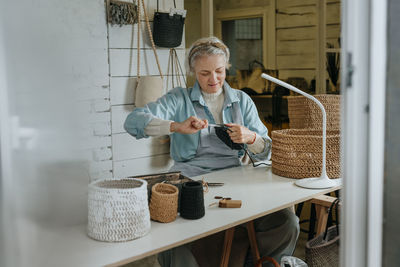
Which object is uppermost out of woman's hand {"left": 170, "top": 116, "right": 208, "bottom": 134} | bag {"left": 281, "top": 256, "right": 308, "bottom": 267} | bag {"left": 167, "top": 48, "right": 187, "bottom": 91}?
bag {"left": 167, "top": 48, "right": 187, "bottom": 91}

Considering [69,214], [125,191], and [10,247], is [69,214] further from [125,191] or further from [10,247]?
[125,191]

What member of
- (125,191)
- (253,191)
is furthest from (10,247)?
(253,191)

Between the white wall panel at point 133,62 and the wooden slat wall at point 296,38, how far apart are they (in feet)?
8.04

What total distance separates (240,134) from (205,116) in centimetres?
37

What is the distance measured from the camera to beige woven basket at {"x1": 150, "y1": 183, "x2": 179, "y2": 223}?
1.57 meters

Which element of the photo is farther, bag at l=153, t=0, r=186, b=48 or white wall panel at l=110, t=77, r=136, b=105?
bag at l=153, t=0, r=186, b=48

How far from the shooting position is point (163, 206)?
1.57 meters

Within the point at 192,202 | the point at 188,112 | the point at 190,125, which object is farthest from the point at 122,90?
the point at 192,202

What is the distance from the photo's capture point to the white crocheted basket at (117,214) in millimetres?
1348

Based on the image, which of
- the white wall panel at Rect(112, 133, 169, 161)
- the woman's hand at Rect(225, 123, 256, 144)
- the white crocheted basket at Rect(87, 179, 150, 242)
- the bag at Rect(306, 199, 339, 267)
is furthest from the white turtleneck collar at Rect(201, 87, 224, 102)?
the white crocheted basket at Rect(87, 179, 150, 242)

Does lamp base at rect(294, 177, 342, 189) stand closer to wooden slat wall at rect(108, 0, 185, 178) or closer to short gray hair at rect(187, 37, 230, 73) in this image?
short gray hair at rect(187, 37, 230, 73)

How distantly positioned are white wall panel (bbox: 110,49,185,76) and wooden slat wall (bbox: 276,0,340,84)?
245 cm

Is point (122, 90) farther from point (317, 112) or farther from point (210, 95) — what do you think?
point (317, 112)

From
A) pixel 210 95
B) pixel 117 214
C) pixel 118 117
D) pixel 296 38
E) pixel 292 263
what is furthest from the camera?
pixel 296 38
